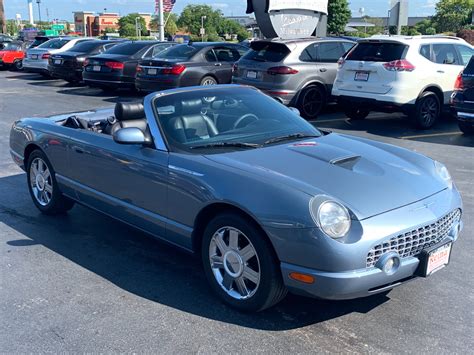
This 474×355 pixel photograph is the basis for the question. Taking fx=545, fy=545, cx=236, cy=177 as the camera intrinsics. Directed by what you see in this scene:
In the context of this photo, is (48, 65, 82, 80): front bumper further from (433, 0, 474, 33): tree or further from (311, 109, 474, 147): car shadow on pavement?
(433, 0, 474, 33): tree

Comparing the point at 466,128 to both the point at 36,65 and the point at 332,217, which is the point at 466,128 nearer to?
the point at 332,217

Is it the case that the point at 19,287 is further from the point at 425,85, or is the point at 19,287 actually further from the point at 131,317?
the point at 425,85

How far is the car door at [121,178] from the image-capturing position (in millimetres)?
4195

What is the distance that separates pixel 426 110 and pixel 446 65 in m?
1.02

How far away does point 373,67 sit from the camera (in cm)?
1016

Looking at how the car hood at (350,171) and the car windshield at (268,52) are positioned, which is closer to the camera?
the car hood at (350,171)

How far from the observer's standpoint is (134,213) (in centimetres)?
446

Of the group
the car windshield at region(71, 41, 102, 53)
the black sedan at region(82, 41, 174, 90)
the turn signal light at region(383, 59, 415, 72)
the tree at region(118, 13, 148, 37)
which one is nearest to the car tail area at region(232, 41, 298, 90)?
the turn signal light at region(383, 59, 415, 72)

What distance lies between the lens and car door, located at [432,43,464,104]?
1045 cm

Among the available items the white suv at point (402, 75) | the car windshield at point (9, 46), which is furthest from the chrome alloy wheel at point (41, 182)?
the car windshield at point (9, 46)

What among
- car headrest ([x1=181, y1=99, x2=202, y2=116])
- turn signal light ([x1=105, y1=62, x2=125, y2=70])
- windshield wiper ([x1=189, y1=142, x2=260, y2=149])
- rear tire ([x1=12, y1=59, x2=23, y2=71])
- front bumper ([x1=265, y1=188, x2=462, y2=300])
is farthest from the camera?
rear tire ([x1=12, y1=59, x2=23, y2=71])

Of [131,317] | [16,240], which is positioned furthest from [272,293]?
[16,240]

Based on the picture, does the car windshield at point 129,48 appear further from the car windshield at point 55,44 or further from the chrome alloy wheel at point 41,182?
the chrome alloy wheel at point 41,182

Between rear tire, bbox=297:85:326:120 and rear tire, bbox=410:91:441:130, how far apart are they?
86.2 inches
